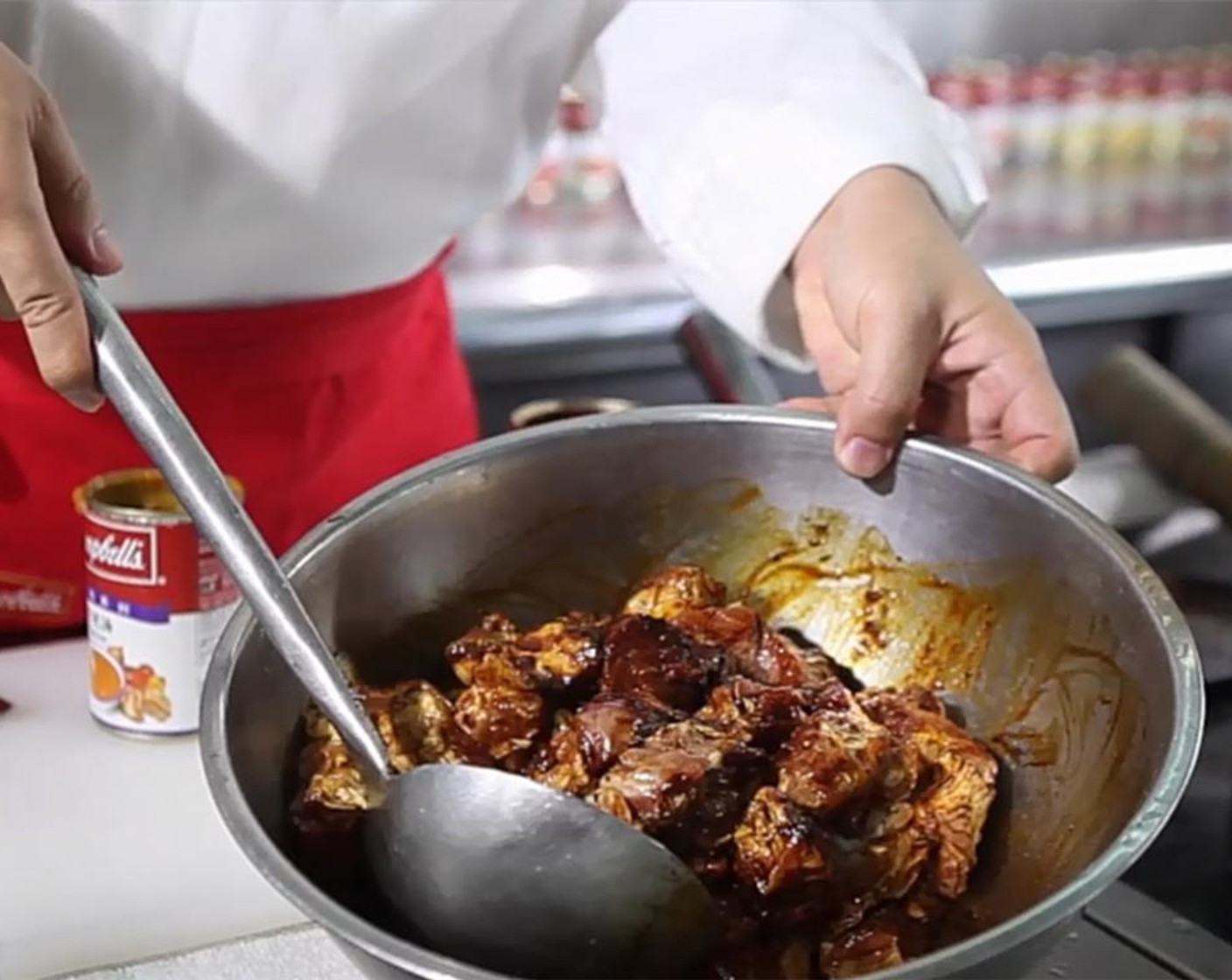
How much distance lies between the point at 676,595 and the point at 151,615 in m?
0.30

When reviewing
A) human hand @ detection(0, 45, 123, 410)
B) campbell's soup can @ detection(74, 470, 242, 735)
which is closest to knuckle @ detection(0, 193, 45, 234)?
human hand @ detection(0, 45, 123, 410)

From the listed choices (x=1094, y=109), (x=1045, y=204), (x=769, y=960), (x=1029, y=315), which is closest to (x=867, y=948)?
(x=769, y=960)

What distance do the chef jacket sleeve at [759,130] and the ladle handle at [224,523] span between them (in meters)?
0.37

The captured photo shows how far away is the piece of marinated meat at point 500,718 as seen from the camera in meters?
0.72

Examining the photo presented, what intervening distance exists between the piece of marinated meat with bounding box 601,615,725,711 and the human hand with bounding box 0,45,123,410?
23 centimetres

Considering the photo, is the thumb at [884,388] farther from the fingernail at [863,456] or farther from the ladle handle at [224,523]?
the ladle handle at [224,523]

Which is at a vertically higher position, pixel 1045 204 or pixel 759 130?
pixel 759 130

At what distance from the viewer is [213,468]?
2.25ft

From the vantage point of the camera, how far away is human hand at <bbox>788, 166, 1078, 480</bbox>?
2.55 ft

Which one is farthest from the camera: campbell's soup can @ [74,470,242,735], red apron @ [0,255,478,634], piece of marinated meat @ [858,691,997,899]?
red apron @ [0,255,478,634]

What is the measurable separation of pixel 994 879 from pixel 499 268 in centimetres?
141

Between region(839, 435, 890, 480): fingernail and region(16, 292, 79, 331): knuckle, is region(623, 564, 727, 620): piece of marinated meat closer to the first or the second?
region(839, 435, 890, 480): fingernail

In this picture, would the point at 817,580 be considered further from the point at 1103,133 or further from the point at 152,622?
the point at 1103,133

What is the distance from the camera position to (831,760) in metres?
0.67
